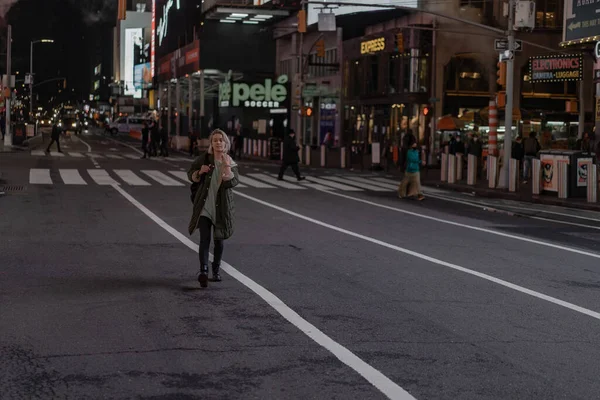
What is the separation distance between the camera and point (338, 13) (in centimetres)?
6312

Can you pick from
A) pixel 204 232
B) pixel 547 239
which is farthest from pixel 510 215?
pixel 204 232

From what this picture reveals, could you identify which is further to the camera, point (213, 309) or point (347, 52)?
point (347, 52)

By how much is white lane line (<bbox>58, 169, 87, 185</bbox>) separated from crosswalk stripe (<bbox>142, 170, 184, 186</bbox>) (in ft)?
7.40

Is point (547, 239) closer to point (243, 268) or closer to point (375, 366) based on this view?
point (243, 268)

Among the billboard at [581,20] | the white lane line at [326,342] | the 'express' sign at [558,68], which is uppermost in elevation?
the billboard at [581,20]

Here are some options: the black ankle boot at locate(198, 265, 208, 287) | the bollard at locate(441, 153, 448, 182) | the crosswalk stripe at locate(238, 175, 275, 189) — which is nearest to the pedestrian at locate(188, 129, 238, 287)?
the black ankle boot at locate(198, 265, 208, 287)

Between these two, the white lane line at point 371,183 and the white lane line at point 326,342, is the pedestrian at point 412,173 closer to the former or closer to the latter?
the white lane line at point 371,183

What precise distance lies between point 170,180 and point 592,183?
39.8 feet

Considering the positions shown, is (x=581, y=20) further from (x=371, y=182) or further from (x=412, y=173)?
(x=412, y=173)

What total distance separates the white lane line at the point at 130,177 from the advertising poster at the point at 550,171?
11222mm

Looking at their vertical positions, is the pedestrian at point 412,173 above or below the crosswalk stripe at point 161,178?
above

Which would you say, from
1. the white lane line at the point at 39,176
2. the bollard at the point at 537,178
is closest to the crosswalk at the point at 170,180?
the white lane line at the point at 39,176

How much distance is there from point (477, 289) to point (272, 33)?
6324 cm

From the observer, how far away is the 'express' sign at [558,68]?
36125 mm
